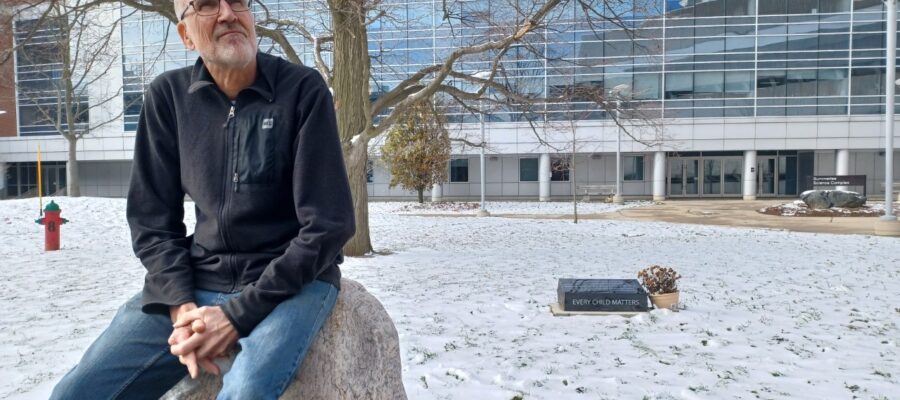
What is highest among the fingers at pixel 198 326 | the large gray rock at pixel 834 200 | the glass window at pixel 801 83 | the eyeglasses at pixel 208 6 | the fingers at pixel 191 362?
the glass window at pixel 801 83

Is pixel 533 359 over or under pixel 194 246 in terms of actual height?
under

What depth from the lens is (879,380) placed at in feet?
14.6

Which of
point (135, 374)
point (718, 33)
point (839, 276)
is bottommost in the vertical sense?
point (839, 276)

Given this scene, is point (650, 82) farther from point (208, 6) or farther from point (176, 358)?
point (176, 358)

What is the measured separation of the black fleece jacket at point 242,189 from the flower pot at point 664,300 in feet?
17.9

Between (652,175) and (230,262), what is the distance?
39088 millimetres

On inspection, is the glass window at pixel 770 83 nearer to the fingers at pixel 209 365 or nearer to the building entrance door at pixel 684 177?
the building entrance door at pixel 684 177

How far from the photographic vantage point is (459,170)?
131 ft

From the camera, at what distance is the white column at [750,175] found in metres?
34.6

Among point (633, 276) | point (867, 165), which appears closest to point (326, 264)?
point (633, 276)

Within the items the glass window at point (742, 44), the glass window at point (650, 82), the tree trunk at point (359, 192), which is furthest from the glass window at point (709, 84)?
the tree trunk at point (359, 192)

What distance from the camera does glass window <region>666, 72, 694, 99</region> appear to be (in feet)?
116

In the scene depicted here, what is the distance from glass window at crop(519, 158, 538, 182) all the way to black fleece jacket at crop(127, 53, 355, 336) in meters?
37.5

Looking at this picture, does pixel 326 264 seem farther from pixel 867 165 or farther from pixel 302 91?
pixel 867 165
